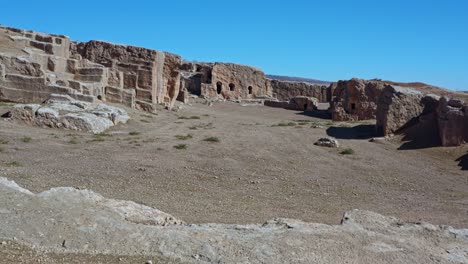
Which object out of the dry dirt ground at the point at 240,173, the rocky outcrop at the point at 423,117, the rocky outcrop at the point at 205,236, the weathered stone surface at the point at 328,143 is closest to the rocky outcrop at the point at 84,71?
the dry dirt ground at the point at 240,173

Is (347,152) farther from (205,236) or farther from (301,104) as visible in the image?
(301,104)

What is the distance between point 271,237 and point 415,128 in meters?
14.5

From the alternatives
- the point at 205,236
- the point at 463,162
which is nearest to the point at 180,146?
the point at 463,162

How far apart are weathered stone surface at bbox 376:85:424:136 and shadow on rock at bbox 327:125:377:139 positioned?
0.61 m

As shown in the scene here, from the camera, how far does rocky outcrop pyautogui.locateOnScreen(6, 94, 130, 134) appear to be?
53.5 ft

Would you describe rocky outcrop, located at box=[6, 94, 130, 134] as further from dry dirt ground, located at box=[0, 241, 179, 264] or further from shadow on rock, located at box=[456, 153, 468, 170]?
dry dirt ground, located at box=[0, 241, 179, 264]

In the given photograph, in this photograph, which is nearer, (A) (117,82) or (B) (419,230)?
(B) (419,230)

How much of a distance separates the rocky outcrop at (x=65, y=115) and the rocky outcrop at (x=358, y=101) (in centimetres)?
1500

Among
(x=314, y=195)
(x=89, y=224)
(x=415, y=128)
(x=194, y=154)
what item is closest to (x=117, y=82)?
(x=194, y=154)

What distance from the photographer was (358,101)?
28812mm

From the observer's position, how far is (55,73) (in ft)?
72.6

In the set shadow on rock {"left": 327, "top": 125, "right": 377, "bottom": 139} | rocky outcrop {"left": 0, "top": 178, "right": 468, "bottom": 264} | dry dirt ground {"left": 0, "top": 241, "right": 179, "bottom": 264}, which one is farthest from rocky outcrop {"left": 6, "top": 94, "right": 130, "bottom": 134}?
dry dirt ground {"left": 0, "top": 241, "right": 179, "bottom": 264}

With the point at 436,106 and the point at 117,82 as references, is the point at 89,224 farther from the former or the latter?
the point at 117,82

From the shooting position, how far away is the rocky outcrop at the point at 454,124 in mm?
16391
